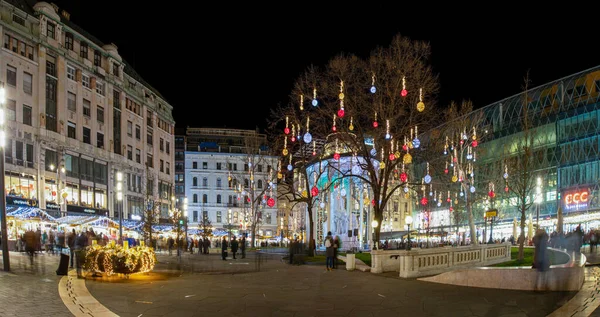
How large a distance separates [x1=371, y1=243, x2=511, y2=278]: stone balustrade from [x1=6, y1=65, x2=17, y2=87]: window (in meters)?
37.5

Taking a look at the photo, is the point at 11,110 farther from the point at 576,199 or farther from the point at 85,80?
the point at 576,199

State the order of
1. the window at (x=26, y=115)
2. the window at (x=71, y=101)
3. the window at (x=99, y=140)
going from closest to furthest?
the window at (x=26, y=115) < the window at (x=71, y=101) < the window at (x=99, y=140)

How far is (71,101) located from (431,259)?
1833 inches

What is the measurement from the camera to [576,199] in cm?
6188

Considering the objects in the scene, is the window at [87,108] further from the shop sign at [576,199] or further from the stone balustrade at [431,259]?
the shop sign at [576,199]

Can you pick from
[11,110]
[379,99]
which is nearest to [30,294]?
[379,99]

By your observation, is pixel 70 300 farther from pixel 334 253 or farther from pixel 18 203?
pixel 18 203

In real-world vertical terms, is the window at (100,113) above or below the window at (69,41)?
below

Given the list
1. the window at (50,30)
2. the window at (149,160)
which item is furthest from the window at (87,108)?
the window at (149,160)

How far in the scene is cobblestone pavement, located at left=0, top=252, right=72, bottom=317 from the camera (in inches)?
474

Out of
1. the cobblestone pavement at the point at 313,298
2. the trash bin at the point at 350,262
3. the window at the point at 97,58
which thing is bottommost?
the trash bin at the point at 350,262

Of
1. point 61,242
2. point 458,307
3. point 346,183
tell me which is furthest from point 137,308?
point 346,183

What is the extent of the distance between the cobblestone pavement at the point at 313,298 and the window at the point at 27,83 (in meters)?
36.5

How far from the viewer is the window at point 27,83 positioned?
50.5 meters
